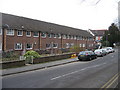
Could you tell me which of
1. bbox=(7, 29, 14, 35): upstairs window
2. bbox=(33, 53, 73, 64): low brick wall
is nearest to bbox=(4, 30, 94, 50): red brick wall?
bbox=(7, 29, 14, 35): upstairs window

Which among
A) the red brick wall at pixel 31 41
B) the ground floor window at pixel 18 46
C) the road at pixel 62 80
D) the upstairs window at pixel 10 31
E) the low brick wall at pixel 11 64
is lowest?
the road at pixel 62 80

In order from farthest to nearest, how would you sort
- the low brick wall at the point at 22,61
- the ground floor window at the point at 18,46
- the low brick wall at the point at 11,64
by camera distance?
the ground floor window at the point at 18,46
the low brick wall at the point at 22,61
the low brick wall at the point at 11,64

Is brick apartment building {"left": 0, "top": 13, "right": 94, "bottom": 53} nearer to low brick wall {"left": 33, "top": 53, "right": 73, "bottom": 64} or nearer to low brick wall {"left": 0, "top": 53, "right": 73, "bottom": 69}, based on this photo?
low brick wall {"left": 33, "top": 53, "right": 73, "bottom": 64}

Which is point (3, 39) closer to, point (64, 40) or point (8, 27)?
point (8, 27)

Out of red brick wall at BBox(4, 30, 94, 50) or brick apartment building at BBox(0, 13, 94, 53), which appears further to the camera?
red brick wall at BBox(4, 30, 94, 50)

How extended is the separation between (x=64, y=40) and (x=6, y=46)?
19.6 metres

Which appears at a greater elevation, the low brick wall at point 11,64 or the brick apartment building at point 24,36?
the brick apartment building at point 24,36

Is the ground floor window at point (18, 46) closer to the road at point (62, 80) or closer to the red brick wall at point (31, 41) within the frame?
the red brick wall at point (31, 41)

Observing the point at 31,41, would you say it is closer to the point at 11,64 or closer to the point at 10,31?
the point at 10,31

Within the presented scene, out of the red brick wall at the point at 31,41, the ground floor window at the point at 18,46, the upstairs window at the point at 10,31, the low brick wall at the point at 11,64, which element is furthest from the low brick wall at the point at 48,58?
the upstairs window at the point at 10,31

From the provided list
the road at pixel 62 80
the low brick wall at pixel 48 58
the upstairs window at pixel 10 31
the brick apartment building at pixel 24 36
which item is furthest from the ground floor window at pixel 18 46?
the road at pixel 62 80

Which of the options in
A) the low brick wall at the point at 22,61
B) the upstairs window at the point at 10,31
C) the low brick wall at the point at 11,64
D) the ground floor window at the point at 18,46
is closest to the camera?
the low brick wall at the point at 11,64

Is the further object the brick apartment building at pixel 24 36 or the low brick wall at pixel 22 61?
the brick apartment building at pixel 24 36

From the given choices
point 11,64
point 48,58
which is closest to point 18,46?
point 48,58
